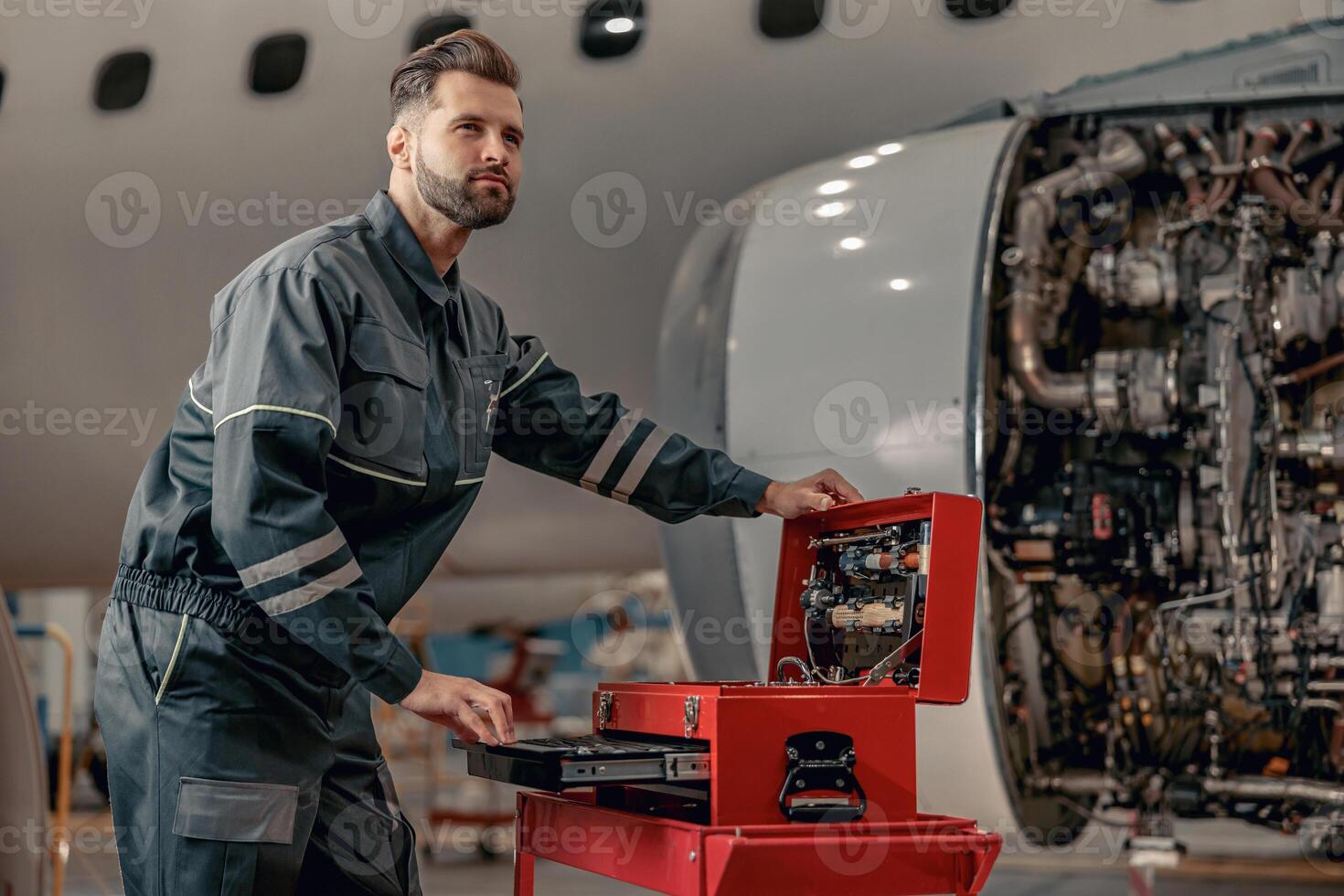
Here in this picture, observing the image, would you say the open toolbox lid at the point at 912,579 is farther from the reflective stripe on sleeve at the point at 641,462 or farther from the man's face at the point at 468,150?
the man's face at the point at 468,150

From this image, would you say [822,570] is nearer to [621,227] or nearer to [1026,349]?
[1026,349]

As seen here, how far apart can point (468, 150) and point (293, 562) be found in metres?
0.64

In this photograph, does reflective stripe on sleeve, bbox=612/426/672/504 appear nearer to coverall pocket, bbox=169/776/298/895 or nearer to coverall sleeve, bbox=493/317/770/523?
coverall sleeve, bbox=493/317/770/523

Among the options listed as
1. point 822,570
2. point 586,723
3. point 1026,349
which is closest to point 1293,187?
point 1026,349

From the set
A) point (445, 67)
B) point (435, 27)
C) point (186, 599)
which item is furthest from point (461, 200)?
point (435, 27)

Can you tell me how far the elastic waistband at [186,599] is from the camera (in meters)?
1.90

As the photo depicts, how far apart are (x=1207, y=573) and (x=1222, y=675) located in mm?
255

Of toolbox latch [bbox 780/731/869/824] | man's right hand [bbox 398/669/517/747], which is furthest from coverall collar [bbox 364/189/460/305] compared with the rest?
toolbox latch [bbox 780/731/869/824]

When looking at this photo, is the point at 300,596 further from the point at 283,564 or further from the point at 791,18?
the point at 791,18

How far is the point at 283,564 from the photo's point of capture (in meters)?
1.70

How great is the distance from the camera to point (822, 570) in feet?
7.84

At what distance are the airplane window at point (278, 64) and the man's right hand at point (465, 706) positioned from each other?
3265 mm

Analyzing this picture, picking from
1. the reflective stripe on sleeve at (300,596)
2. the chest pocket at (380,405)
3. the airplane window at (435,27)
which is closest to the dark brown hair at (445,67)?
the chest pocket at (380,405)

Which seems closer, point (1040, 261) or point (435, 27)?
point (1040, 261)
